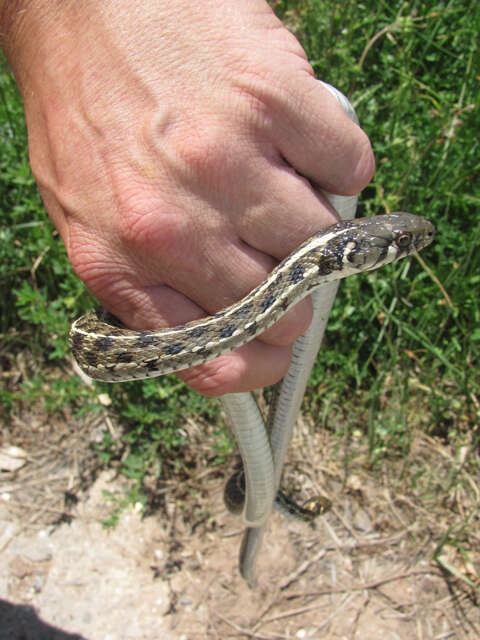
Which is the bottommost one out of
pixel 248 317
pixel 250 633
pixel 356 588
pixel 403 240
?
pixel 250 633

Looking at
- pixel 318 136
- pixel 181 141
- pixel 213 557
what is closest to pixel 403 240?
pixel 318 136

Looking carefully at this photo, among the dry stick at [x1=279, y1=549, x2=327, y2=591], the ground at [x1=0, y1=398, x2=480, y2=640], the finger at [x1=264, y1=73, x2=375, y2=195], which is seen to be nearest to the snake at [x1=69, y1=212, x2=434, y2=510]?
the finger at [x1=264, y1=73, x2=375, y2=195]

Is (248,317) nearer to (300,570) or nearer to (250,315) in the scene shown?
(250,315)

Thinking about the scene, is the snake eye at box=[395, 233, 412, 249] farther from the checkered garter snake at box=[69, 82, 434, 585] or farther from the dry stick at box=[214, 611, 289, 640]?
the dry stick at box=[214, 611, 289, 640]

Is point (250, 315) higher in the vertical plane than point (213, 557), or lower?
higher

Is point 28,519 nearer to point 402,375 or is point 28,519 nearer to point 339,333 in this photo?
point 339,333

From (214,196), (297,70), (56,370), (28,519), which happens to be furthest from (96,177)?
(28,519)

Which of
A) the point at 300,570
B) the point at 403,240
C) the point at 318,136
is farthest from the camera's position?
the point at 300,570
